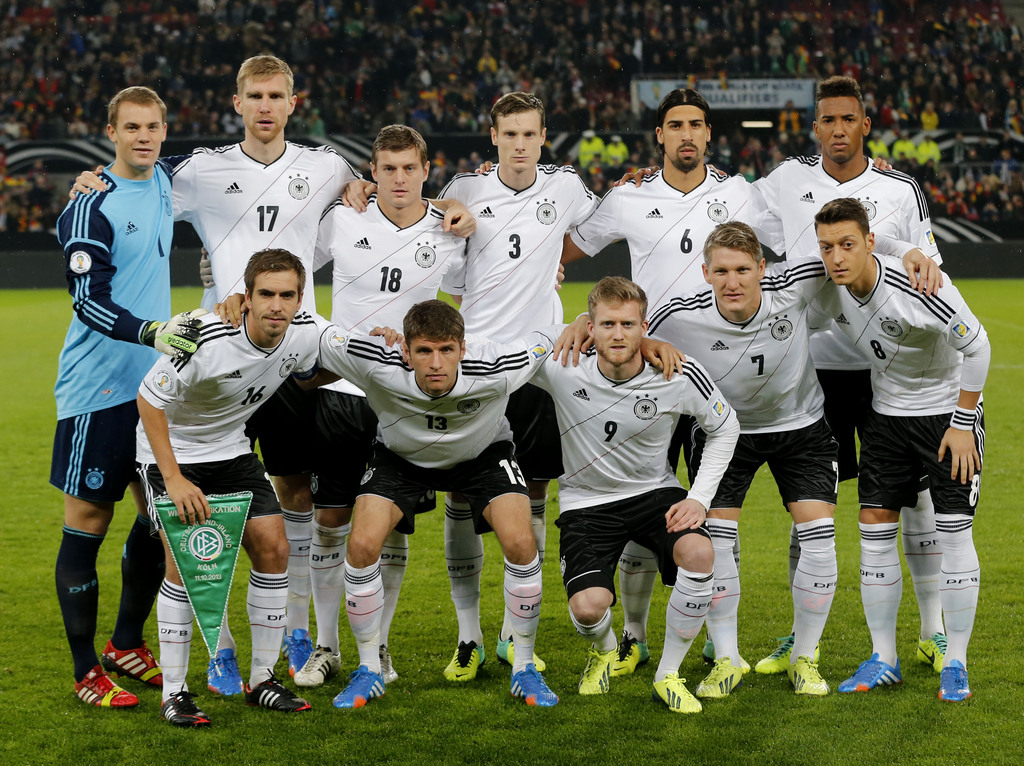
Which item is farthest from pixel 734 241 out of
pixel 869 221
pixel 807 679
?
pixel 807 679

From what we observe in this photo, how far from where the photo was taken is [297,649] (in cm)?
486

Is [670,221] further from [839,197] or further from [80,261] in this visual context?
[80,261]

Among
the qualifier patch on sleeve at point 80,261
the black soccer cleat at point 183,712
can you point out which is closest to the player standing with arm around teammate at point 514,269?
the black soccer cleat at point 183,712

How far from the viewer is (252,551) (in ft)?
14.2

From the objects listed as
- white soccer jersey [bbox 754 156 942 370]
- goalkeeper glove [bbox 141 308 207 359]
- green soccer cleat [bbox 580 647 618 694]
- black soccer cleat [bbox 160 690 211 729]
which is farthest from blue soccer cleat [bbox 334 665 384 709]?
white soccer jersey [bbox 754 156 942 370]

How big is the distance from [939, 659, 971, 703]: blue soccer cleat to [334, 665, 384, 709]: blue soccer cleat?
2244mm

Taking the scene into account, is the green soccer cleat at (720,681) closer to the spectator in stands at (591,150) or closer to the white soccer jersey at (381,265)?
the white soccer jersey at (381,265)

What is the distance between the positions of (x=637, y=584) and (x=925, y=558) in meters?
1.26

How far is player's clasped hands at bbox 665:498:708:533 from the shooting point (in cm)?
434

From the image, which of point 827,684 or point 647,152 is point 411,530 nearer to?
point 827,684

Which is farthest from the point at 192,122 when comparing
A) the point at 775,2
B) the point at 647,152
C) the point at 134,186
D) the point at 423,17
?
the point at 134,186

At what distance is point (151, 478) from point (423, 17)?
2729cm

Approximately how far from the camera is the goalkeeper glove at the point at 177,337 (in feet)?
13.2

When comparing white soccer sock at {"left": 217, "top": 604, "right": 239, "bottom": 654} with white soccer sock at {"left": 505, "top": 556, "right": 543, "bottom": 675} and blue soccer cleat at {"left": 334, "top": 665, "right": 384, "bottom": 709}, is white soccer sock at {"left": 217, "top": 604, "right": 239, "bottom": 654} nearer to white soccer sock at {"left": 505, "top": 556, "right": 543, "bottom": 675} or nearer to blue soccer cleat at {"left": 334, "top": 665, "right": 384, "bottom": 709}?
blue soccer cleat at {"left": 334, "top": 665, "right": 384, "bottom": 709}
